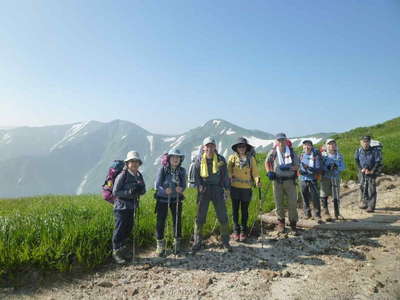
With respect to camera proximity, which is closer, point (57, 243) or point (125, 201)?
point (57, 243)

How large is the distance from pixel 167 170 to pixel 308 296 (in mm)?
3706

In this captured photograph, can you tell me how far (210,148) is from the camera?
20.7 feet

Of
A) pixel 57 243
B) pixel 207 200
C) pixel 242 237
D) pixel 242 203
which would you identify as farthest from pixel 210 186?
pixel 57 243

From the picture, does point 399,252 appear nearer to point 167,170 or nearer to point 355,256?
point 355,256

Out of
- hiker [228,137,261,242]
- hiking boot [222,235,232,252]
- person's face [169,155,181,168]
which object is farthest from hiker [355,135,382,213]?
person's face [169,155,181,168]

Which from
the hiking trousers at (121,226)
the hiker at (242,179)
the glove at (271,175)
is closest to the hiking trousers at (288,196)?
the glove at (271,175)

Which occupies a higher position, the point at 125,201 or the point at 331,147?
the point at 331,147

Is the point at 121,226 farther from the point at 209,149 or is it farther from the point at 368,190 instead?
the point at 368,190

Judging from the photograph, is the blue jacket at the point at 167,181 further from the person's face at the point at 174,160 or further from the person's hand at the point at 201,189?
the person's hand at the point at 201,189

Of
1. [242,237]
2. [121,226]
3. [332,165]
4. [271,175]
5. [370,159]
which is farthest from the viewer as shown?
[370,159]

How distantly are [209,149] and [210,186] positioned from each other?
0.89m

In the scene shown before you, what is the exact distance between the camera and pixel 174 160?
6184 millimetres

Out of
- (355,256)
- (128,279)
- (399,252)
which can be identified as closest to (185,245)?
(128,279)

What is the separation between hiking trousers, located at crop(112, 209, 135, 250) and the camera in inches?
224
